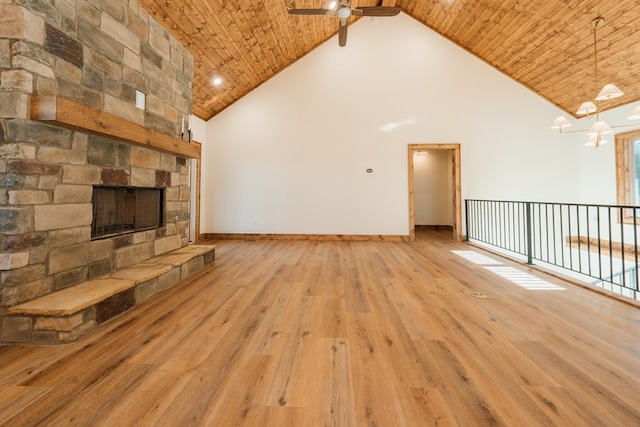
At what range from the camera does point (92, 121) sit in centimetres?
214

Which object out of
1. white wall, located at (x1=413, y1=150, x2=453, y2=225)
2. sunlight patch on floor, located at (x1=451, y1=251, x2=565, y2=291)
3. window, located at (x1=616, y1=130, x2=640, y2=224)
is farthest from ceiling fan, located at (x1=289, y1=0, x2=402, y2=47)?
window, located at (x1=616, y1=130, x2=640, y2=224)

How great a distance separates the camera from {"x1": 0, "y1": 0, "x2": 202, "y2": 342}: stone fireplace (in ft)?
5.93

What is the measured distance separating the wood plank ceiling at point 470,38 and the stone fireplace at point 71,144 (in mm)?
1071

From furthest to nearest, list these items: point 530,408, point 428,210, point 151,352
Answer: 1. point 428,210
2. point 151,352
3. point 530,408

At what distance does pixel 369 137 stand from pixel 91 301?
5.48 metres

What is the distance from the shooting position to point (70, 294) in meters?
1.96

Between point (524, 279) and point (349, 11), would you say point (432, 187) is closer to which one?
point (524, 279)

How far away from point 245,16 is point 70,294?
434cm

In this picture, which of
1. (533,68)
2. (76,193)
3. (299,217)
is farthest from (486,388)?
(533,68)

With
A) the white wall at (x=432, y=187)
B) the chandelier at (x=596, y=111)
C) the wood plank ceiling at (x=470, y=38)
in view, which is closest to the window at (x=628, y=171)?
the wood plank ceiling at (x=470, y=38)

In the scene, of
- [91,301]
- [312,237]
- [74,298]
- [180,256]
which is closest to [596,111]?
[312,237]

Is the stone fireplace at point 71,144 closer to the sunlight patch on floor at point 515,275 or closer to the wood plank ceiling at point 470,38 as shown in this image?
the wood plank ceiling at point 470,38

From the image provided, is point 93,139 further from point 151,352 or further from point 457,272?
point 457,272

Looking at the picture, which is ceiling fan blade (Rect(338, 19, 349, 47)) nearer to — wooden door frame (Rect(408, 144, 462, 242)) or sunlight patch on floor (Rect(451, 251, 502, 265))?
wooden door frame (Rect(408, 144, 462, 242))
